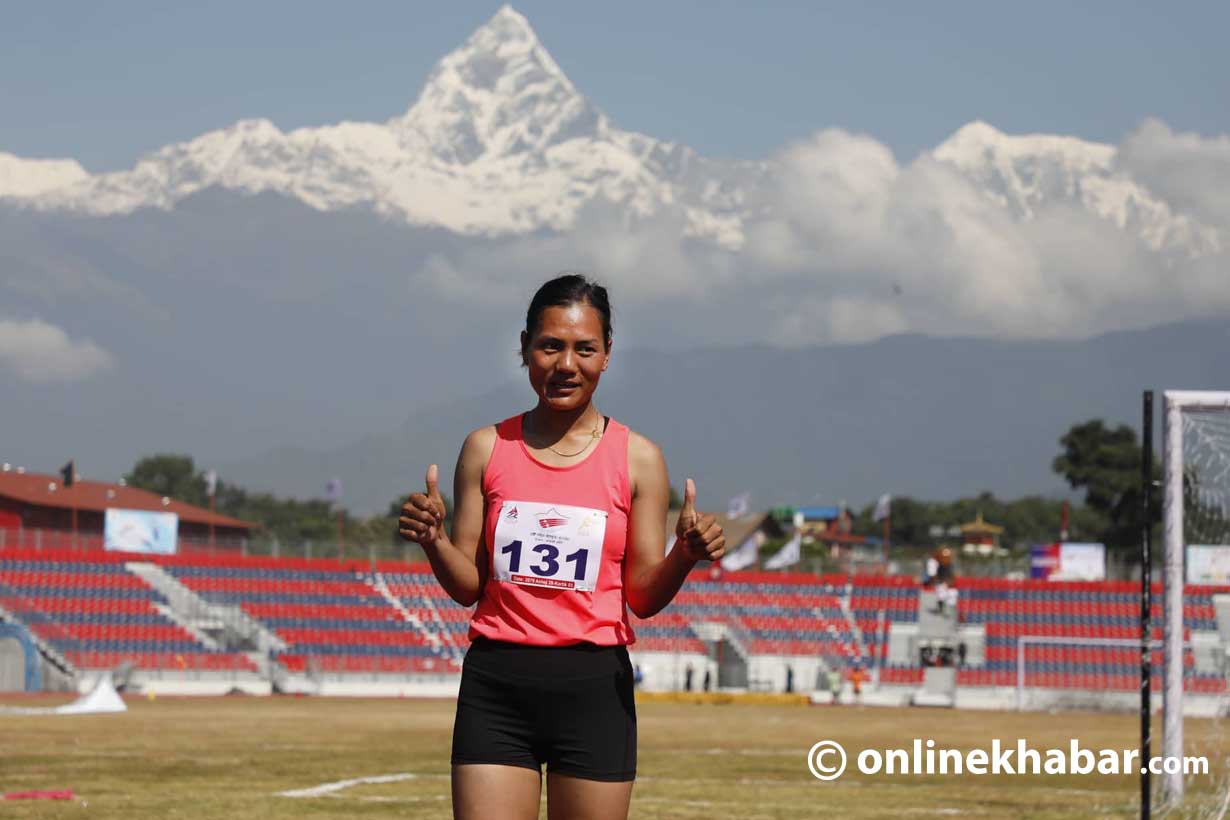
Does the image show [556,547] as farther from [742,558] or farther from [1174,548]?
[742,558]

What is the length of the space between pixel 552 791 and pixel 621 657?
0.53 m

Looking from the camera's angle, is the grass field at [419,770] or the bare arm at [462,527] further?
the grass field at [419,770]

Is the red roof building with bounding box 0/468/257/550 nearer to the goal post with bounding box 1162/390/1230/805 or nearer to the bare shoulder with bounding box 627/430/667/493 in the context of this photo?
the goal post with bounding box 1162/390/1230/805

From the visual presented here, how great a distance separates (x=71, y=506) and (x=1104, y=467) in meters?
73.5

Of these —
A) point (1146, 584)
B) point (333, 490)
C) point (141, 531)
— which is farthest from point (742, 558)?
point (1146, 584)

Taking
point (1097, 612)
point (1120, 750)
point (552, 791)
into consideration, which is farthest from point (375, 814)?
point (1097, 612)

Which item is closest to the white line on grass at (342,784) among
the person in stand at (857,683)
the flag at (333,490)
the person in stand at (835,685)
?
the person in stand at (857,683)

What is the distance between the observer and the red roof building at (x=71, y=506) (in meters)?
106

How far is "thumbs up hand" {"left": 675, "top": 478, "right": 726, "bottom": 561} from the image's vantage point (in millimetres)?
6102

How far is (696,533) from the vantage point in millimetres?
6102

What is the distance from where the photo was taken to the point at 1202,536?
3066 cm

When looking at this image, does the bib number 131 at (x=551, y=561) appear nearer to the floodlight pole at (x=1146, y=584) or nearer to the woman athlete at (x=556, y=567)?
the woman athlete at (x=556, y=567)

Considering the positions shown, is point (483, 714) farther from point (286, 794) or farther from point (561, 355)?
point (286, 794)

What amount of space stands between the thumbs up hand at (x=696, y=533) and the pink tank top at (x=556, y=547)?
0.31 m
